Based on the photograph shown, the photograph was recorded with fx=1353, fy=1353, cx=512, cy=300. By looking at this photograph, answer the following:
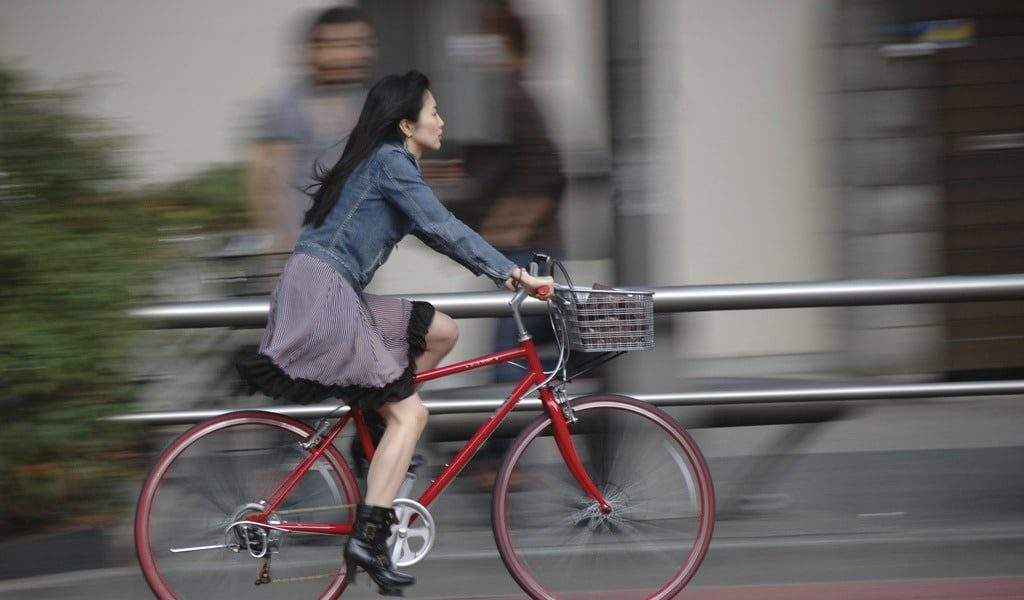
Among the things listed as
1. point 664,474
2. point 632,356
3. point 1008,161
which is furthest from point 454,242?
point 1008,161

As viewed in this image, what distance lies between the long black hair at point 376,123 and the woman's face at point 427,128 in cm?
2

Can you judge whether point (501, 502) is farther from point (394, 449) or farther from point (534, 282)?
point (534, 282)

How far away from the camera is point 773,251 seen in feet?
23.7

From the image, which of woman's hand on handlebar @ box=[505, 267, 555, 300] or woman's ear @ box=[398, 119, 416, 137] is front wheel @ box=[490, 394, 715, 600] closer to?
woman's hand on handlebar @ box=[505, 267, 555, 300]

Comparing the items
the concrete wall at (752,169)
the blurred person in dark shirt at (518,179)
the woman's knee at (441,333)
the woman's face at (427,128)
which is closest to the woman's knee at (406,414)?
the woman's knee at (441,333)

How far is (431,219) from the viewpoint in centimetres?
373

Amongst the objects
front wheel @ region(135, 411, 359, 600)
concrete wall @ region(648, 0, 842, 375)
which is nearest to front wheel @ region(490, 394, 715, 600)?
front wheel @ region(135, 411, 359, 600)

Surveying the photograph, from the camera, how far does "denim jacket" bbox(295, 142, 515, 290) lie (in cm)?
373

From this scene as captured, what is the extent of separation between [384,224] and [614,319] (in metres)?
0.71

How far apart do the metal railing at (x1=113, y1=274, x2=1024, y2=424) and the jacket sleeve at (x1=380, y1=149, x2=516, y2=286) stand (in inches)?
31.7

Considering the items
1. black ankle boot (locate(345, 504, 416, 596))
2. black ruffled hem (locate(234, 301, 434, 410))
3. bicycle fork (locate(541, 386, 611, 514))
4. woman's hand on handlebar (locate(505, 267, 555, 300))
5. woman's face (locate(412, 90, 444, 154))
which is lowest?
black ankle boot (locate(345, 504, 416, 596))

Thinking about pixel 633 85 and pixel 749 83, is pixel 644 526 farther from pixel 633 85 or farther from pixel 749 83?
pixel 749 83

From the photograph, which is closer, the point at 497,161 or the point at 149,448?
the point at 149,448

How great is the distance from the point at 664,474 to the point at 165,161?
3.62 metres
